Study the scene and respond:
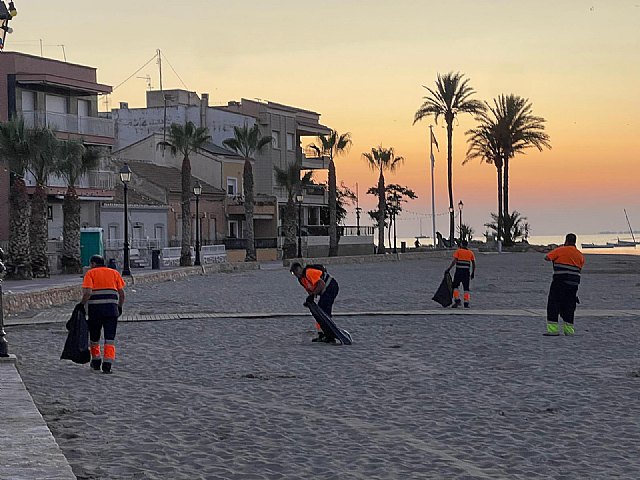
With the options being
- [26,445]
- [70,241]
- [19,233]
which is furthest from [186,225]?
[26,445]

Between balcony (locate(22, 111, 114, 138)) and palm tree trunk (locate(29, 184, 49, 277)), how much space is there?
718 centimetres

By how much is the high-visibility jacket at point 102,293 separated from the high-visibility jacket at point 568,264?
7522mm

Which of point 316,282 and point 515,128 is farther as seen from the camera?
point 515,128

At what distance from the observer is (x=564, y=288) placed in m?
17.1

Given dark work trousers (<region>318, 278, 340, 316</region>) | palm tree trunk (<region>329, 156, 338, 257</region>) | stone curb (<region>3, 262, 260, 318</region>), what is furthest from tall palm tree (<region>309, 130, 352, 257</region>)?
dark work trousers (<region>318, 278, 340, 316</region>)

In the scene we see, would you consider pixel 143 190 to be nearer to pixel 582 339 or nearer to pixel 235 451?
pixel 582 339

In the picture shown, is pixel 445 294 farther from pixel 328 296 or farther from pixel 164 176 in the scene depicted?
Result: pixel 164 176

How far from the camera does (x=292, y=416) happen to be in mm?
10000

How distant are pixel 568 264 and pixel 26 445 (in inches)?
449

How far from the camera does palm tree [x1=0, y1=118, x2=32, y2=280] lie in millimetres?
36250

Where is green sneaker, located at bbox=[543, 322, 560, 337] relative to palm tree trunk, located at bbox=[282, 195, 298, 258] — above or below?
below

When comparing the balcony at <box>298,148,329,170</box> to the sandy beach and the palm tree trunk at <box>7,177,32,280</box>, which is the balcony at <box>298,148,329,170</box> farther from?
the sandy beach

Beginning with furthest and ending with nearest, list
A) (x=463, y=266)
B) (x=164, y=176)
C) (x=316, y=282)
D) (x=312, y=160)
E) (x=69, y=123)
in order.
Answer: (x=312, y=160), (x=164, y=176), (x=69, y=123), (x=463, y=266), (x=316, y=282)

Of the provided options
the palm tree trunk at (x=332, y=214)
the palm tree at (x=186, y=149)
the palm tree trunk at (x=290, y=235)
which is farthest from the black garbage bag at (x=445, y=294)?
the palm tree trunk at (x=332, y=214)
